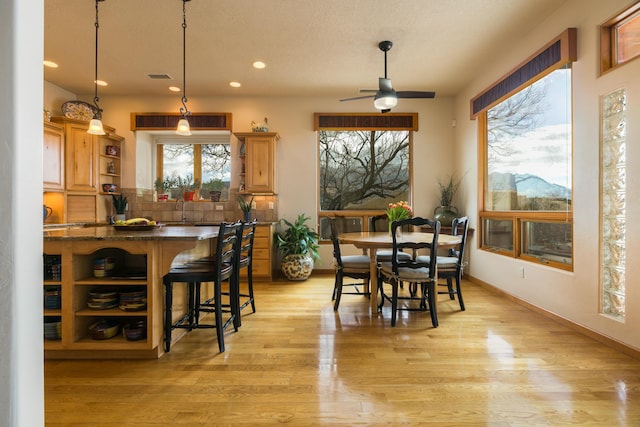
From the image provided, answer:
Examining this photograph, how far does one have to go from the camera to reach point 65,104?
479 centimetres

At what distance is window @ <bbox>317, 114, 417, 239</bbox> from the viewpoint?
539cm

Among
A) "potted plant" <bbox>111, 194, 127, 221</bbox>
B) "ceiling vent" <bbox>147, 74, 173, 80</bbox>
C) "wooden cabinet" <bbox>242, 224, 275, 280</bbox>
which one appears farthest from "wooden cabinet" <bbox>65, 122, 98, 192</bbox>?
"wooden cabinet" <bbox>242, 224, 275, 280</bbox>

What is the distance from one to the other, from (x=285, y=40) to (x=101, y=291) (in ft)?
9.56

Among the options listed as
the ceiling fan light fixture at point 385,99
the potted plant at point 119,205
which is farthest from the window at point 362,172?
the potted plant at point 119,205

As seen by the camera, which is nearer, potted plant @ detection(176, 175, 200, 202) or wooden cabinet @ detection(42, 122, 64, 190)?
wooden cabinet @ detection(42, 122, 64, 190)

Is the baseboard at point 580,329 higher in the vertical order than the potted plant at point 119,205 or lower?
lower

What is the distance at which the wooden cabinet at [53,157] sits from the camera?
413cm

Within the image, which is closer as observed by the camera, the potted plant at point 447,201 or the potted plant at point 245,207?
the potted plant at point 447,201

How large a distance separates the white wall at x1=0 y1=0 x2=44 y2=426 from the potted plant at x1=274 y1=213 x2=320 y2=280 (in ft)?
12.7

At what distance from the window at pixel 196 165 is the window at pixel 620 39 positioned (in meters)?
4.78

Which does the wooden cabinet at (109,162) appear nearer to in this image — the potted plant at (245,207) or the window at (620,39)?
the potted plant at (245,207)

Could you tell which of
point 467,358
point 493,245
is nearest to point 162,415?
point 467,358

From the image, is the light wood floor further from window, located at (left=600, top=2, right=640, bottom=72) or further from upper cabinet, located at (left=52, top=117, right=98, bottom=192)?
upper cabinet, located at (left=52, top=117, right=98, bottom=192)

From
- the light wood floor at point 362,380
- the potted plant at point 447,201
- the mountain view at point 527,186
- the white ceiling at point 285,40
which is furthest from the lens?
the potted plant at point 447,201
